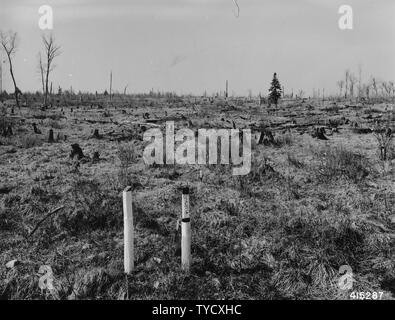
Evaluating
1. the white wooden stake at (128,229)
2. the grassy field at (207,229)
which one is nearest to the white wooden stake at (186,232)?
the grassy field at (207,229)

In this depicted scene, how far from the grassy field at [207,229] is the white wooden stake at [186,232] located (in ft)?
0.43

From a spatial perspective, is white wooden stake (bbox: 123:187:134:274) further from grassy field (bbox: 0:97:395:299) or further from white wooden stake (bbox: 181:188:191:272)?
white wooden stake (bbox: 181:188:191:272)

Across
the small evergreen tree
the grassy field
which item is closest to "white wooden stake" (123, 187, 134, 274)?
the grassy field

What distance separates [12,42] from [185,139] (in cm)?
3159

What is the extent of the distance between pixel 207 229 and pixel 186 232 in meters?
1.14

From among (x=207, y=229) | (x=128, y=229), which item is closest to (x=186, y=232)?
(x=128, y=229)

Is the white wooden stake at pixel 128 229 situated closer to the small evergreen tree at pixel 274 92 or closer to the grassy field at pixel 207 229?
the grassy field at pixel 207 229

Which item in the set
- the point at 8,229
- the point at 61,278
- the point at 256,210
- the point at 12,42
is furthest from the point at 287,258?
the point at 12,42

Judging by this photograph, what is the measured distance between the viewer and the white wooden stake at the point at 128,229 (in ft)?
12.9

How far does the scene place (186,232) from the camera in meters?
4.00

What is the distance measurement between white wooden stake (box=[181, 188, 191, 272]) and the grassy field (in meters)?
0.13

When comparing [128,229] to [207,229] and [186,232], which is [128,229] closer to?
[186,232]

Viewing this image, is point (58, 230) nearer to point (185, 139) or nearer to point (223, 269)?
point (223, 269)
